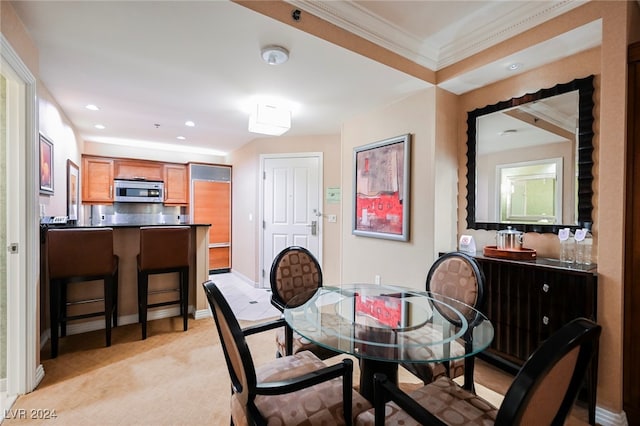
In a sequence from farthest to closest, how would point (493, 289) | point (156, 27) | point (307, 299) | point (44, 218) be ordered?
1. point (44, 218)
2. point (493, 289)
3. point (307, 299)
4. point (156, 27)

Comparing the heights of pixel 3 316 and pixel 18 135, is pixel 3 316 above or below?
below

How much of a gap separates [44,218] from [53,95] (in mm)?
1231

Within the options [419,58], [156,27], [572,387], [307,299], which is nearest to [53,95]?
[156,27]

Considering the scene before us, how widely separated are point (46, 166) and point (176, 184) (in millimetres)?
2800

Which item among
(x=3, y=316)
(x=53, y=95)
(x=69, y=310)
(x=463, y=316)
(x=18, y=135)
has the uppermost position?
(x=53, y=95)

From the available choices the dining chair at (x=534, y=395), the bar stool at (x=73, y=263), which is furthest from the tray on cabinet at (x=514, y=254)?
the bar stool at (x=73, y=263)

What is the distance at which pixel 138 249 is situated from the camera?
3.00 m

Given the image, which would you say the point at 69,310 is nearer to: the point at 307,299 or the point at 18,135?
the point at 18,135

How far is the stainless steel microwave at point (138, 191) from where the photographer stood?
16.4 ft

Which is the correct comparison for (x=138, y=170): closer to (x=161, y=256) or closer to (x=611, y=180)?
(x=161, y=256)

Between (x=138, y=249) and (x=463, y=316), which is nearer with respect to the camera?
(x=463, y=316)

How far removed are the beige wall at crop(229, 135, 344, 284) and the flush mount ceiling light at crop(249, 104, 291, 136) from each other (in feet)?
4.52

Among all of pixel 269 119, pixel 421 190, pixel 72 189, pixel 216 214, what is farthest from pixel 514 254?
pixel 72 189

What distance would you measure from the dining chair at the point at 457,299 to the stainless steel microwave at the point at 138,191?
4999 millimetres
